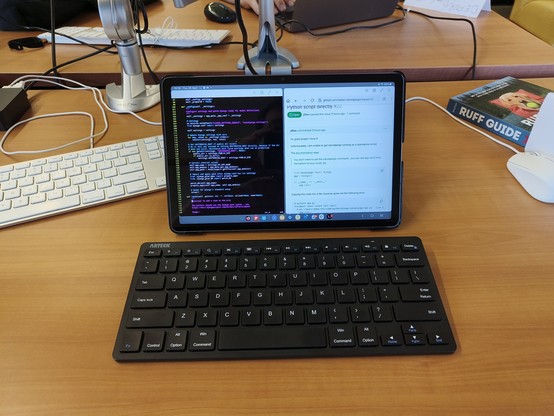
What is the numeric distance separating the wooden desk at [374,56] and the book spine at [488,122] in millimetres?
196

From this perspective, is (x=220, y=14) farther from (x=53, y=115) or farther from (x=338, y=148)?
(x=338, y=148)

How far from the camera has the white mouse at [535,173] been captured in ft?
2.12

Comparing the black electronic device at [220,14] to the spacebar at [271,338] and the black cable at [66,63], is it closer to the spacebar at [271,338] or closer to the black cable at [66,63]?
the black cable at [66,63]

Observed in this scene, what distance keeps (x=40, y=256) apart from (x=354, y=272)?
40 centimetres

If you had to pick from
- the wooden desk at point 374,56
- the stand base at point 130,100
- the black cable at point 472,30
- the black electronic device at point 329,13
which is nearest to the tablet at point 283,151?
the stand base at point 130,100

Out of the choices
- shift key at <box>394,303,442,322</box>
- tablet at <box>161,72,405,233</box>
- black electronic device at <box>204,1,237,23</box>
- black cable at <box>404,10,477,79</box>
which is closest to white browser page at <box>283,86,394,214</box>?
tablet at <box>161,72,405,233</box>

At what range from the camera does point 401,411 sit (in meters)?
0.41

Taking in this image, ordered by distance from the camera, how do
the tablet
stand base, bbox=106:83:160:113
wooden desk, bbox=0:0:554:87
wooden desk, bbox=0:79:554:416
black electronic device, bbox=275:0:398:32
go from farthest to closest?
black electronic device, bbox=275:0:398:32 → wooden desk, bbox=0:0:554:87 → stand base, bbox=106:83:160:113 → the tablet → wooden desk, bbox=0:79:554:416

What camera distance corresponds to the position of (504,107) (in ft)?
2.69

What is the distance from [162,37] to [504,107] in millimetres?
794

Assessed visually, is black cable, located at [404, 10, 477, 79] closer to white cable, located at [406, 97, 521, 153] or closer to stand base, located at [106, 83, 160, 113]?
white cable, located at [406, 97, 521, 153]

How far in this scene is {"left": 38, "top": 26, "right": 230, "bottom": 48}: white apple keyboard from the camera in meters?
1.08

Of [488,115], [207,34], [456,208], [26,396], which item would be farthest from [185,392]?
[207,34]

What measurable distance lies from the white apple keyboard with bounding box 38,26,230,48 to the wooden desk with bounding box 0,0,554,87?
2cm
